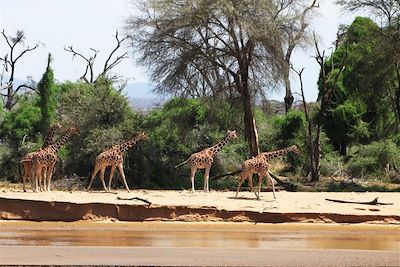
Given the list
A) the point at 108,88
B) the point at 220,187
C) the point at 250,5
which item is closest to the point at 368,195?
the point at 220,187

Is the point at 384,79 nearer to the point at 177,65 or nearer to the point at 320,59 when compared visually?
the point at 320,59

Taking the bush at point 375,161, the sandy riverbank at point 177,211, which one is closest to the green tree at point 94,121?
the bush at point 375,161

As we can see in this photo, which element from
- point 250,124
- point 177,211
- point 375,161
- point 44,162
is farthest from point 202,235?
point 375,161

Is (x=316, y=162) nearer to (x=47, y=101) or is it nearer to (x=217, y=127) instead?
(x=217, y=127)

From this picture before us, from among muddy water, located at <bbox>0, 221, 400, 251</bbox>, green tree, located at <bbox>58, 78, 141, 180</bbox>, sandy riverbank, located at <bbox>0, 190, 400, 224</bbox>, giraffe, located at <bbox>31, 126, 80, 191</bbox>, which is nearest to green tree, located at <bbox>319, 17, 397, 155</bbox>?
green tree, located at <bbox>58, 78, 141, 180</bbox>

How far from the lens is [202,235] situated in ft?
56.1

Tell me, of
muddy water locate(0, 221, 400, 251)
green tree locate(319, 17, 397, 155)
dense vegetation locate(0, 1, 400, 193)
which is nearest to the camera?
muddy water locate(0, 221, 400, 251)

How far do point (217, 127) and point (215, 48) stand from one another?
10.8 feet

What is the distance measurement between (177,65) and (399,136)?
11.2 m

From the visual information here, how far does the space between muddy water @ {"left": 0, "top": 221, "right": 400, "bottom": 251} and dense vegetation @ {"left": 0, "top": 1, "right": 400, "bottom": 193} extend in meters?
10.2

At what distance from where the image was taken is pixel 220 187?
29188 millimetres

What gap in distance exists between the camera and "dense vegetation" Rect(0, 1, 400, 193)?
30.0 meters

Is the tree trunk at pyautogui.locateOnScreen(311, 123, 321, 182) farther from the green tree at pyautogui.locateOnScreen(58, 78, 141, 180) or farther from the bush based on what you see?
the green tree at pyautogui.locateOnScreen(58, 78, 141, 180)

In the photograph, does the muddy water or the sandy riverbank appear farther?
the sandy riverbank
